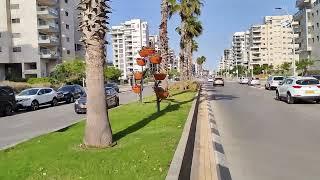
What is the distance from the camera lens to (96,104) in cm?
1023

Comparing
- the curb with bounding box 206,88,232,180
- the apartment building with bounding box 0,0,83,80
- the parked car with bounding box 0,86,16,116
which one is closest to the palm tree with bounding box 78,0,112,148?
the curb with bounding box 206,88,232,180

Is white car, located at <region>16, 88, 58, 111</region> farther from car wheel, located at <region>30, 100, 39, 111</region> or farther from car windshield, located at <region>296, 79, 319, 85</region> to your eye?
car windshield, located at <region>296, 79, 319, 85</region>

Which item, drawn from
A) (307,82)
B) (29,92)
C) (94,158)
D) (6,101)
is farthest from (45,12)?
(94,158)

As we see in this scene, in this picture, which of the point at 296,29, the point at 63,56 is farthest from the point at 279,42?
the point at 63,56

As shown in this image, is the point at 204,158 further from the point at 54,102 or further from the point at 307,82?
the point at 54,102

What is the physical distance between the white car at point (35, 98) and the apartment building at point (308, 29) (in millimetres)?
69260

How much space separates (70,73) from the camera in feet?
239

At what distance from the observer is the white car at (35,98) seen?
1310 inches

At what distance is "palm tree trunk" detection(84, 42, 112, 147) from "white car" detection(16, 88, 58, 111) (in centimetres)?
2409

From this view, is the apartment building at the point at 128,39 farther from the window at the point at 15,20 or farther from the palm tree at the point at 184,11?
the palm tree at the point at 184,11

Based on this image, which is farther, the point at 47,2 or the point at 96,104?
the point at 47,2

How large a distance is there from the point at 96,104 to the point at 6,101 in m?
21.0

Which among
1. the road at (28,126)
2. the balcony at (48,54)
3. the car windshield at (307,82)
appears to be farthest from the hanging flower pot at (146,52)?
the balcony at (48,54)

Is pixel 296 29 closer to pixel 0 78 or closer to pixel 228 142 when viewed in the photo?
pixel 0 78
